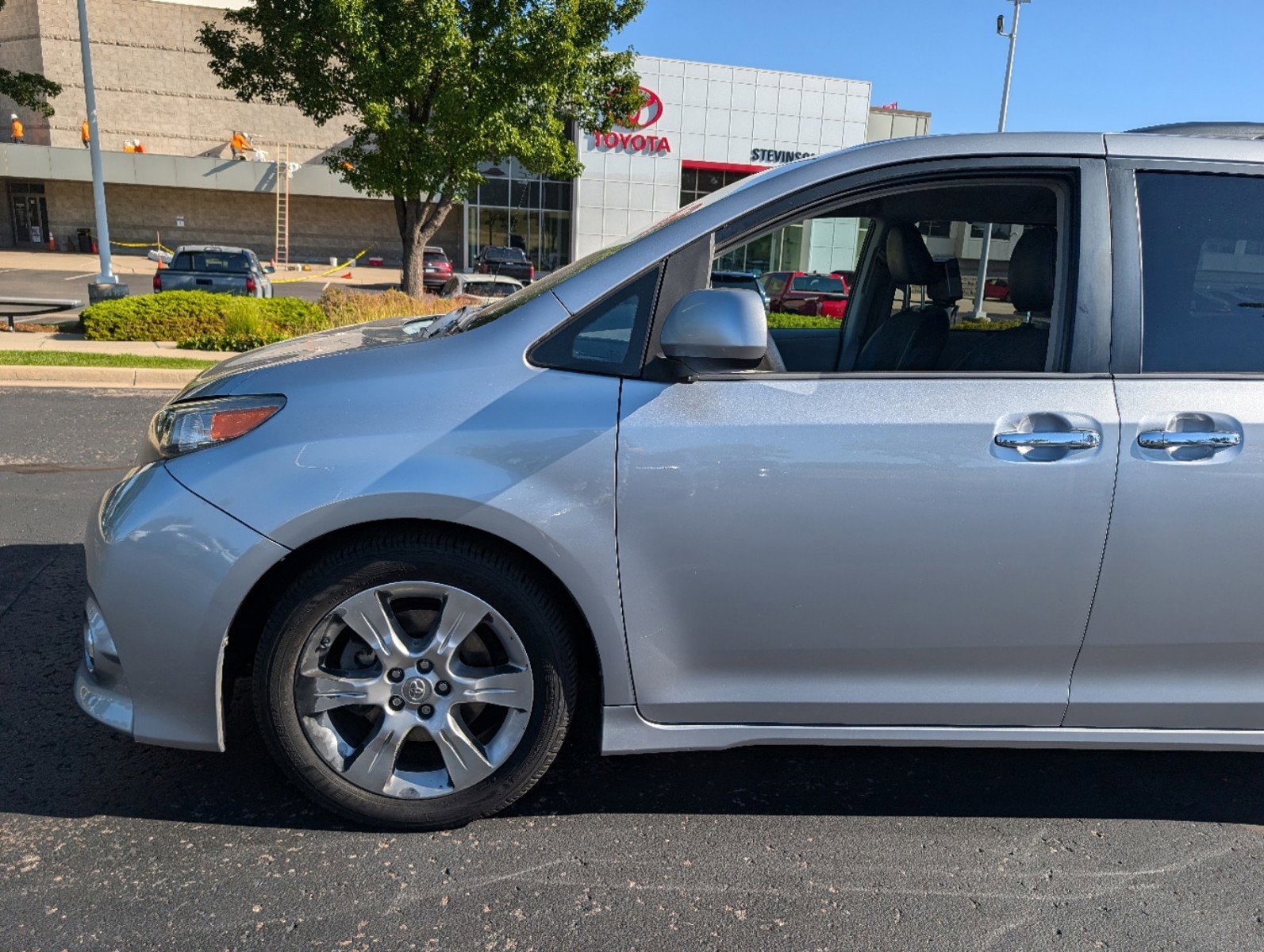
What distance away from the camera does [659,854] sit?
104 inches

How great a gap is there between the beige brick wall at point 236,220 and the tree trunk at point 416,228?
3047 cm

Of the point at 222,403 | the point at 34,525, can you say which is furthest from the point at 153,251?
the point at 222,403

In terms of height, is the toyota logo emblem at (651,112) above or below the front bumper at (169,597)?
above

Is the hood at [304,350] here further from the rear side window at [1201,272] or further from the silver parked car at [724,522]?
the rear side window at [1201,272]

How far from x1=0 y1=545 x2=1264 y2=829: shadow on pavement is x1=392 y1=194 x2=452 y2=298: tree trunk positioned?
53.2 feet

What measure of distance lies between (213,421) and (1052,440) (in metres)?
2.18

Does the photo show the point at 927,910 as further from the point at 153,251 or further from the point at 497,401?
the point at 153,251

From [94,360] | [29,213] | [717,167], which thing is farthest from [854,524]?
[29,213]

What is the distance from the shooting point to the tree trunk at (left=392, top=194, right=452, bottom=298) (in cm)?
1878

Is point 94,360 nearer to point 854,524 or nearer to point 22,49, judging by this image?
point 854,524

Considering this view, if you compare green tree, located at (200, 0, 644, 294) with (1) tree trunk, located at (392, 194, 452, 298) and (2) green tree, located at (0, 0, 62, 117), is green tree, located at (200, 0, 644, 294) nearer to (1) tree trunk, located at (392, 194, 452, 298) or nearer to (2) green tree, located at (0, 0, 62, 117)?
(1) tree trunk, located at (392, 194, 452, 298)

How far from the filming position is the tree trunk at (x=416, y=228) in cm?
1878

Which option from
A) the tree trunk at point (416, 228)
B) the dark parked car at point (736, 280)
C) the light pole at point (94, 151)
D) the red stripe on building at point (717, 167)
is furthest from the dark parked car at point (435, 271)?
the dark parked car at point (736, 280)

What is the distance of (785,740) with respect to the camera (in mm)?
2676
